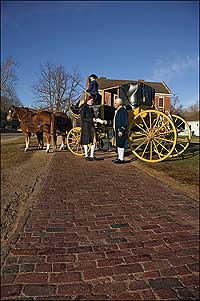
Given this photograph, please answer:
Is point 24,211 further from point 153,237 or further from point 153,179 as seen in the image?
point 153,179

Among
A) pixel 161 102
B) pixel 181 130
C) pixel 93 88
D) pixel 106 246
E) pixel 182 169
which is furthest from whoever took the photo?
pixel 182 169

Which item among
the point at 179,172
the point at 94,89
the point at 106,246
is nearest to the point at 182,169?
the point at 179,172

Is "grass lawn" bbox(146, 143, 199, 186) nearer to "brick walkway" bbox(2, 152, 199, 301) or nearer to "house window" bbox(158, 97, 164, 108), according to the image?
"brick walkway" bbox(2, 152, 199, 301)

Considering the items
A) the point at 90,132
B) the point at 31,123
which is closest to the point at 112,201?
the point at 90,132

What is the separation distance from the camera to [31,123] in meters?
10.4

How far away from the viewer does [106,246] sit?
399 cm

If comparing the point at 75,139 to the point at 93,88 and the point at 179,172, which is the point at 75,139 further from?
the point at 93,88

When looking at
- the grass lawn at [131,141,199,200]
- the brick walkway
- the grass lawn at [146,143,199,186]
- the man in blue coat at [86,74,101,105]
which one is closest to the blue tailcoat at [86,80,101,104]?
the man in blue coat at [86,74,101,105]

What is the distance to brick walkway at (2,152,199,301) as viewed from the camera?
9.97ft

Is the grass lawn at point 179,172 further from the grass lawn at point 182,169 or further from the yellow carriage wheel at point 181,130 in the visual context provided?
the yellow carriage wheel at point 181,130

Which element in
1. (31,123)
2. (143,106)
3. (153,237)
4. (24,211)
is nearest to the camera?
(143,106)

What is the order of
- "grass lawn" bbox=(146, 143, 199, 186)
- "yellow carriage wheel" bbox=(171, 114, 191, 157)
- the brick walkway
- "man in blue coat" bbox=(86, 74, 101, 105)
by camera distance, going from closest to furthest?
"man in blue coat" bbox=(86, 74, 101, 105), the brick walkway, "yellow carriage wheel" bbox=(171, 114, 191, 157), "grass lawn" bbox=(146, 143, 199, 186)

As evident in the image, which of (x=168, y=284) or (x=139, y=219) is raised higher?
(x=139, y=219)

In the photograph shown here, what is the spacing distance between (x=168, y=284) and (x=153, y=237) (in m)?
1.17
